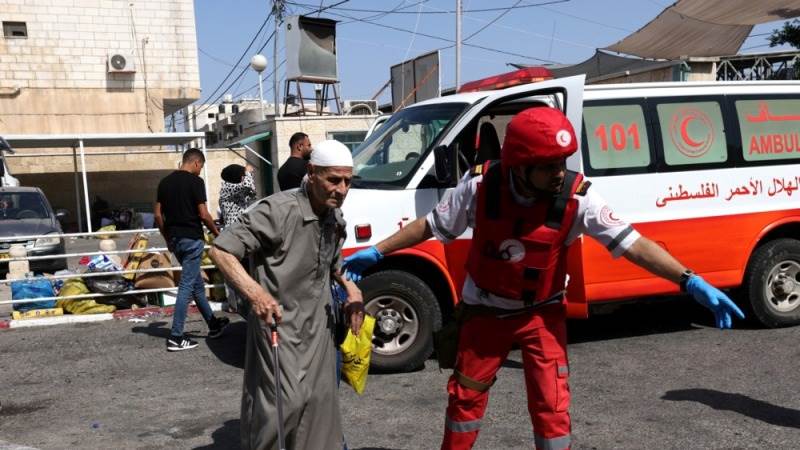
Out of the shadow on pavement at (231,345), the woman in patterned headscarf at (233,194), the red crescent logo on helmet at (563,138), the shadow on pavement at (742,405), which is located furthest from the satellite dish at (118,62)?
the red crescent logo on helmet at (563,138)

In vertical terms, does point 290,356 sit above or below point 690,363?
above

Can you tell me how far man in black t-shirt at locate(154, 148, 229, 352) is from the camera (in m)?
7.03

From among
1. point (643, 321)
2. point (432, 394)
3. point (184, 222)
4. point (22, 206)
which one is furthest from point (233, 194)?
point (22, 206)

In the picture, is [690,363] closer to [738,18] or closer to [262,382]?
[262,382]

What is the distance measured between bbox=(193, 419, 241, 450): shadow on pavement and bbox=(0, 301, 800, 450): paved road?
14 mm

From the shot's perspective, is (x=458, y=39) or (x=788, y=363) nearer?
(x=788, y=363)

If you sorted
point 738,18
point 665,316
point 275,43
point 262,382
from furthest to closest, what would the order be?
point 275,43
point 738,18
point 665,316
point 262,382

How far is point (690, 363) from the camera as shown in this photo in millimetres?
6090

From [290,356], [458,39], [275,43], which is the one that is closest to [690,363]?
[290,356]

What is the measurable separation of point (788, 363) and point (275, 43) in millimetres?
24359

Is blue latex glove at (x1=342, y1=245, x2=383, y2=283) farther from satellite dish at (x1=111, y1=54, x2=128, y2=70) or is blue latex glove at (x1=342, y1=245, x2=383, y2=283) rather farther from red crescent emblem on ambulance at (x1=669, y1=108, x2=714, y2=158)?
satellite dish at (x1=111, y1=54, x2=128, y2=70)

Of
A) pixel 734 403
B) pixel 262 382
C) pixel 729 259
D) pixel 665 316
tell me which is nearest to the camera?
pixel 262 382

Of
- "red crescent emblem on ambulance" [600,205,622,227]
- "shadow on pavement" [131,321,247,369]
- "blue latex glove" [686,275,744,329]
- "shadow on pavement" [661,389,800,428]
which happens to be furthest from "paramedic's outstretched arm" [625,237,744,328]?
"shadow on pavement" [131,321,247,369]

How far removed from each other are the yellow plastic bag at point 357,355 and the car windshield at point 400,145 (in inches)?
91.9
